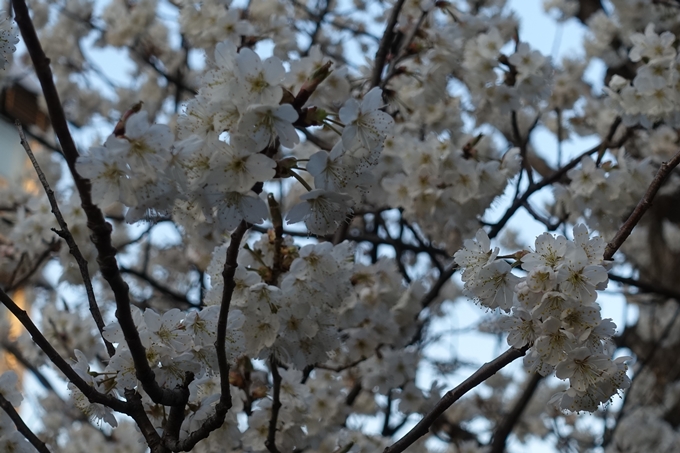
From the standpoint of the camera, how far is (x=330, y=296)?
195cm

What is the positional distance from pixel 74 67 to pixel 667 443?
5393 mm

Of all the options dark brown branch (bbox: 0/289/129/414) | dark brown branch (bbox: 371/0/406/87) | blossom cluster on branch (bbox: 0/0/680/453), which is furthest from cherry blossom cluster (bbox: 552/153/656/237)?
dark brown branch (bbox: 0/289/129/414)

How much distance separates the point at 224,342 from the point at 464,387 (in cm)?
52

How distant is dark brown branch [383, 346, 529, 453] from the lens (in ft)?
5.12

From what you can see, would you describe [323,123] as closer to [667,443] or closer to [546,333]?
[546,333]

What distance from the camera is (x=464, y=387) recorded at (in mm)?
1575

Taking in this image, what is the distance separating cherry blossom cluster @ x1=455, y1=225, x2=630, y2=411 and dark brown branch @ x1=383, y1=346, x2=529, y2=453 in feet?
0.12

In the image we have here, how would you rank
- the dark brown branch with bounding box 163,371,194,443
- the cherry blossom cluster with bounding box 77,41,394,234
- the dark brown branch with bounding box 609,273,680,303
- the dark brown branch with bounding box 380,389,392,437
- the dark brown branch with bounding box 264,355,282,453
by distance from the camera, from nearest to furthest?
1. the cherry blossom cluster with bounding box 77,41,394,234
2. the dark brown branch with bounding box 163,371,194,443
3. the dark brown branch with bounding box 264,355,282,453
4. the dark brown branch with bounding box 609,273,680,303
5. the dark brown branch with bounding box 380,389,392,437

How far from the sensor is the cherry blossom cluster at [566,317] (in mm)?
1516

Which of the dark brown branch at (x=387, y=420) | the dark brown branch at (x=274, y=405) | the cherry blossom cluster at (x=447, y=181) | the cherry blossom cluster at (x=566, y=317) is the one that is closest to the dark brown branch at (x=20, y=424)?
the dark brown branch at (x=274, y=405)

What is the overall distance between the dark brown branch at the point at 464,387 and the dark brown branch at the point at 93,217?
53 cm

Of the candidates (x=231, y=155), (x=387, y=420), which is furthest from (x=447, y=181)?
(x=231, y=155)

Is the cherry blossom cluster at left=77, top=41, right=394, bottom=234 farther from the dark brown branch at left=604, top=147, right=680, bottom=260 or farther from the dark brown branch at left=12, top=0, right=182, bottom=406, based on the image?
the dark brown branch at left=604, top=147, right=680, bottom=260

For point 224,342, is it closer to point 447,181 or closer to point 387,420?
point 447,181
